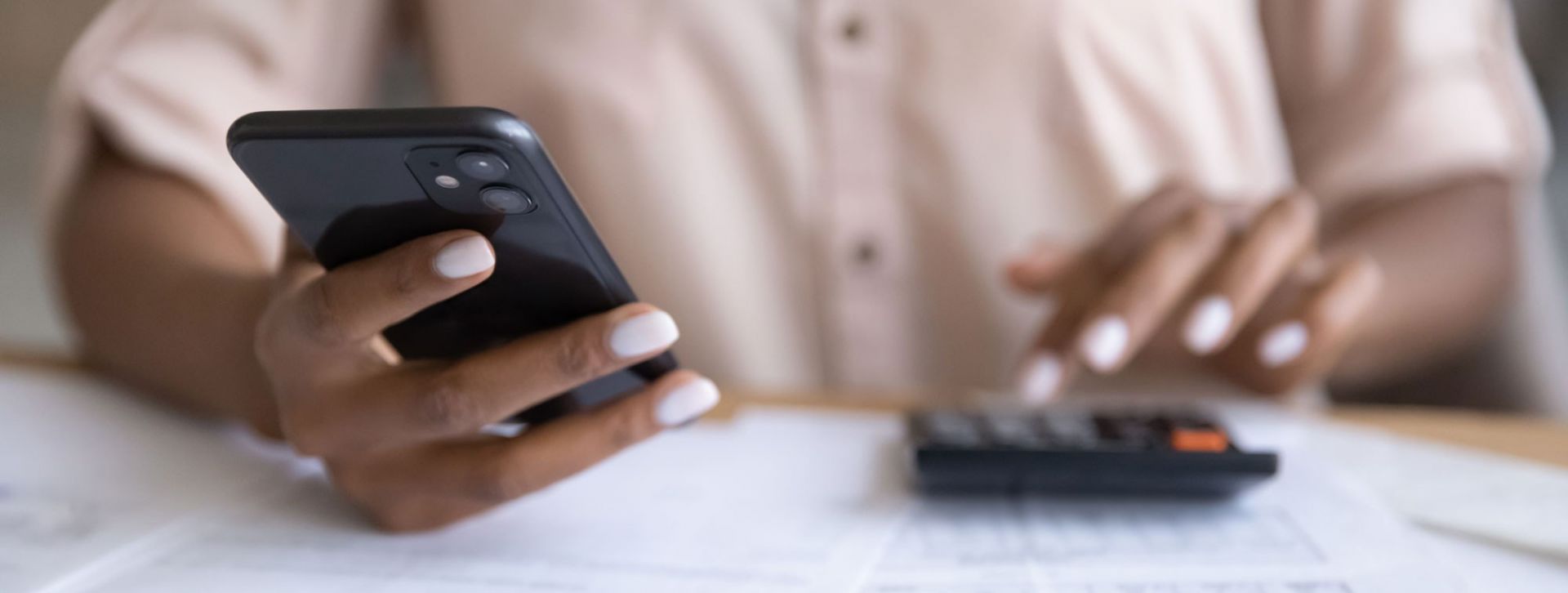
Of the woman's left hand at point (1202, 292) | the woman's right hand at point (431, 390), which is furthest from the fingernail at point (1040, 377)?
the woman's right hand at point (431, 390)

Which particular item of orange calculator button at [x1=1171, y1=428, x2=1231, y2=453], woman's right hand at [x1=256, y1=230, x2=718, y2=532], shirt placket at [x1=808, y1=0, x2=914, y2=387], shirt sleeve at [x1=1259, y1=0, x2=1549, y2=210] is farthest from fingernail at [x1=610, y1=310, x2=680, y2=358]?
shirt sleeve at [x1=1259, y1=0, x2=1549, y2=210]

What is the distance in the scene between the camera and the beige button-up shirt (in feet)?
1.37

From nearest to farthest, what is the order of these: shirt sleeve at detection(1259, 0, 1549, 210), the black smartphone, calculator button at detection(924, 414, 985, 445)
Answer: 1. the black smartphone
2. calculator button at detection(924, 414, 985, 445)
3. shirt sleeve at detection(1259, 0, 1549, 210)

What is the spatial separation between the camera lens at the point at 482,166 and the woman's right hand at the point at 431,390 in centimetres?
1

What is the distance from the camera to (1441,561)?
19 centimetres

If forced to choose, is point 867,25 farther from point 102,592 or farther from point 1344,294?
point 102,592

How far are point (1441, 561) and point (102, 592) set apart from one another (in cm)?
25

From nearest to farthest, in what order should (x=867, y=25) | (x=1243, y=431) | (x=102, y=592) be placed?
(x=102, y=592) < (x=1243, y=431) < (x=867, y=25)

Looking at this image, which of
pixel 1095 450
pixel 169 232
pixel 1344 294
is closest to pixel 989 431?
pixel 1095 450

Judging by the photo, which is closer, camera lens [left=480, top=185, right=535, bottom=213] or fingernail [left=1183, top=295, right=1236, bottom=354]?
camera lens [left=480, top=185, right=535, bottom=213]

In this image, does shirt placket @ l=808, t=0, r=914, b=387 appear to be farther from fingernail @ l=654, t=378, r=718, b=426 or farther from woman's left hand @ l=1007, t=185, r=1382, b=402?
fingernail @ l=654, t=378, r=718, b=426

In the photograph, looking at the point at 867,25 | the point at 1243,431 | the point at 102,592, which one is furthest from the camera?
the point at 867,25

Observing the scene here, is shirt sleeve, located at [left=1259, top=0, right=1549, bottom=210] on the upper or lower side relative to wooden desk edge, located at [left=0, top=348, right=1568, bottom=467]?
upper

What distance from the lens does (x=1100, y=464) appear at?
225 mm
